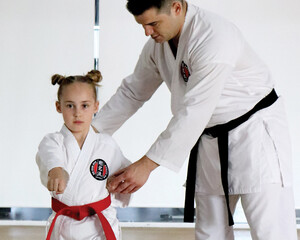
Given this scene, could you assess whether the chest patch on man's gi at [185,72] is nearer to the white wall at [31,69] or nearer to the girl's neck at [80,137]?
the girl's neck at [80,137]

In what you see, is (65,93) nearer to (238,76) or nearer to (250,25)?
(238,76)

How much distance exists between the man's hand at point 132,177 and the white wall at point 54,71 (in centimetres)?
204

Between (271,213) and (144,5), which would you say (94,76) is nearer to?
(144,5)

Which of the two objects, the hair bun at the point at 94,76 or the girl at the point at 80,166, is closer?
the girl at the point at 80,166

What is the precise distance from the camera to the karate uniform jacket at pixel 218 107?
1.73m

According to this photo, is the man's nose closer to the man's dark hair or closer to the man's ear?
the man's dark hair

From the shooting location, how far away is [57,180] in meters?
1.54

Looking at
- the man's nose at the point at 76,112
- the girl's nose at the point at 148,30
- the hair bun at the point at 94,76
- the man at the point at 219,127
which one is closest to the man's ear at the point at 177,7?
the man at the point at 219,127

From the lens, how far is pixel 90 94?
181 centimetres

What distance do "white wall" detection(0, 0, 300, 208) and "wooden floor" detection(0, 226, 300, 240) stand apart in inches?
8.5

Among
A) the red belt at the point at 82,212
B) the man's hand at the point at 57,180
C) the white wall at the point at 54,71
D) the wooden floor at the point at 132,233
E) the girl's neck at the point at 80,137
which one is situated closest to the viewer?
the man's hand at the point at 57,180

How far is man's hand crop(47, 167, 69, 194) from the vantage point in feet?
5.06

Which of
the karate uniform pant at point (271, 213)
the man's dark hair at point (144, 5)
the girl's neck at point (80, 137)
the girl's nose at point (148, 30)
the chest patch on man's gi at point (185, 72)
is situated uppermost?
the man's dark hair at point (144, 5)

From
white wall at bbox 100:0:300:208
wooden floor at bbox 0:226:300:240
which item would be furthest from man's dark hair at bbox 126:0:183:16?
wooden floor at bbox 0:226:300:240
